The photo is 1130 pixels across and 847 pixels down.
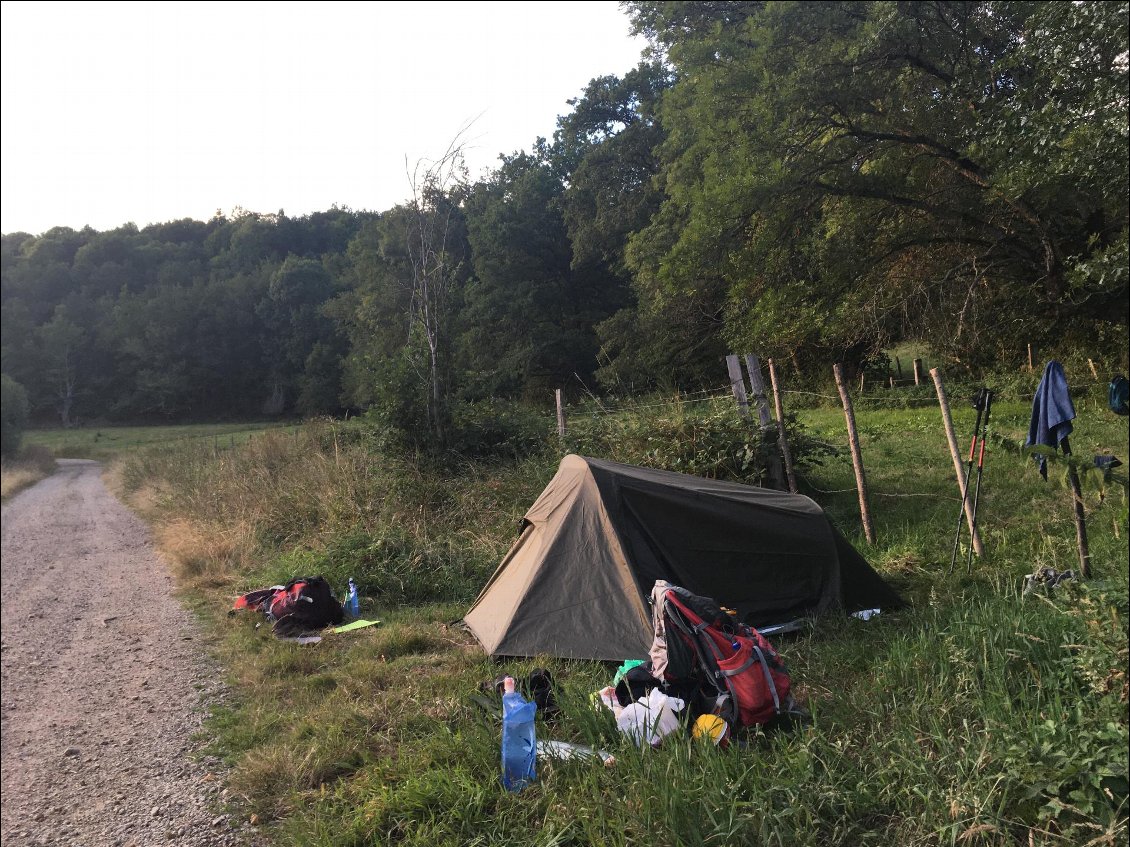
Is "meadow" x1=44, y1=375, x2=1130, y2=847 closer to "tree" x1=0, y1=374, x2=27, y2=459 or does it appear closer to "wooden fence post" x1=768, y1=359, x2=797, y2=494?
"wooden fence post" x1=768, y1=359, x2=797, y2=494

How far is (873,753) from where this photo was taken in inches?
117

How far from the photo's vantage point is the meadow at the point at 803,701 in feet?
8.38

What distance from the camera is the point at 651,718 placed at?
332cm

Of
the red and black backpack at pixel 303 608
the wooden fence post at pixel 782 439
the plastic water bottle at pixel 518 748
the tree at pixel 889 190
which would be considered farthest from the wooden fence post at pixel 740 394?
the plastic water bottle at pixel 518 748

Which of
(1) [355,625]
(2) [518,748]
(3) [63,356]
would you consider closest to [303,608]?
(1) [355,625]

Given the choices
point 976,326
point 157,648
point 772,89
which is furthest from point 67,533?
point 976,326

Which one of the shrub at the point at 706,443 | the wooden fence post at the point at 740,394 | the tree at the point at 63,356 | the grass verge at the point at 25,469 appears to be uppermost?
the tree at the point at 63,356

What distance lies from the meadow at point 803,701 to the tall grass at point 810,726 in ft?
0.04

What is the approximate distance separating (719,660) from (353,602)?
422cm

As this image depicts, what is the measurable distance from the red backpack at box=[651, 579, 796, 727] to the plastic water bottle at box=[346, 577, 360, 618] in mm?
3778

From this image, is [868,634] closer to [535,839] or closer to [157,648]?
[535,839]

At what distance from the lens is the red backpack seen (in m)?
3.38

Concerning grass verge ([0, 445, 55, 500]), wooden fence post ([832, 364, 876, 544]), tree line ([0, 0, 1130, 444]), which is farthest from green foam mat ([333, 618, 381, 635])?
wooden fence post ([832, 364, 876, 544])

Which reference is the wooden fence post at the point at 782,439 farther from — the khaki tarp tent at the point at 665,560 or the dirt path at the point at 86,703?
the dirt path at the point at 86,703
